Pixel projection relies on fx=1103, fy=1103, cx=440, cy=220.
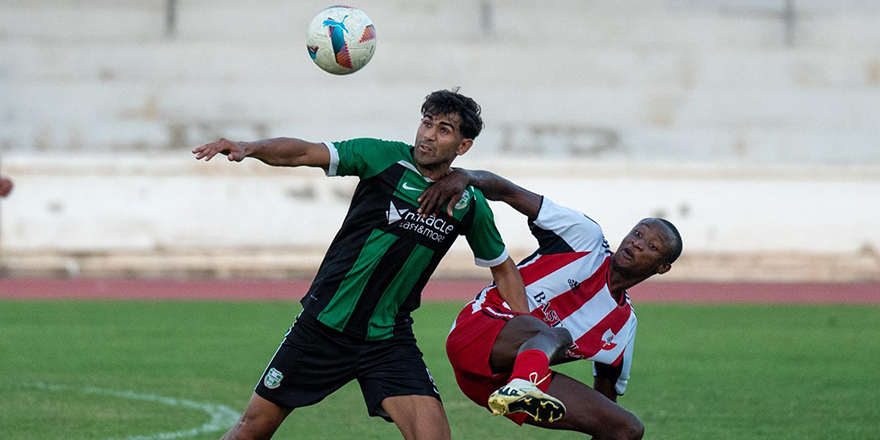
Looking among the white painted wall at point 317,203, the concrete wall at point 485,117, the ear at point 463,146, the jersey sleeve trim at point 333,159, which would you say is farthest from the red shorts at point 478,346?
the white painted wall at point 317,203

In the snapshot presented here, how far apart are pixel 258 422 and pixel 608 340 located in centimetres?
183

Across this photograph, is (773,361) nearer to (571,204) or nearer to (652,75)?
(571,204)

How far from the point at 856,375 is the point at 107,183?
559 inches

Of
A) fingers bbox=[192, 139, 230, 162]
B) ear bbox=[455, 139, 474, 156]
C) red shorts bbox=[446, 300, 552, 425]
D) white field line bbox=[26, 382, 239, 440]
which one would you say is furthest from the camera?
white field line bbox=[26, 382, 239, 440]

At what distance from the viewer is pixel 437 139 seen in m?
5.14

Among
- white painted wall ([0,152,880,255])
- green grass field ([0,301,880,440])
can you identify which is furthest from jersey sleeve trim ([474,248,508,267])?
white painted wall ([0,152,880,255])

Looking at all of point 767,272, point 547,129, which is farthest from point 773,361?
point 547,129

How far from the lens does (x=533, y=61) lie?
22.7 meters

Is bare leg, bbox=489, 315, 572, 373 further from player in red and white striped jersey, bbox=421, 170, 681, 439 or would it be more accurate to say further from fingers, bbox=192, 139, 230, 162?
fingers, bbox=192, 139, 230, 162

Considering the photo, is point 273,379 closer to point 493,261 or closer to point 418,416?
point 418,416

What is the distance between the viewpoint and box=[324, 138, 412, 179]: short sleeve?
5016mm

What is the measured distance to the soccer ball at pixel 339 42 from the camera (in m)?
5.67

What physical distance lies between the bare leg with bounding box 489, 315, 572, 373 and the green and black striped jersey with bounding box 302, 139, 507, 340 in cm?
51

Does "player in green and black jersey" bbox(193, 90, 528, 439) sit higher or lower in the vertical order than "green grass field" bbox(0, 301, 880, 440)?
higher
